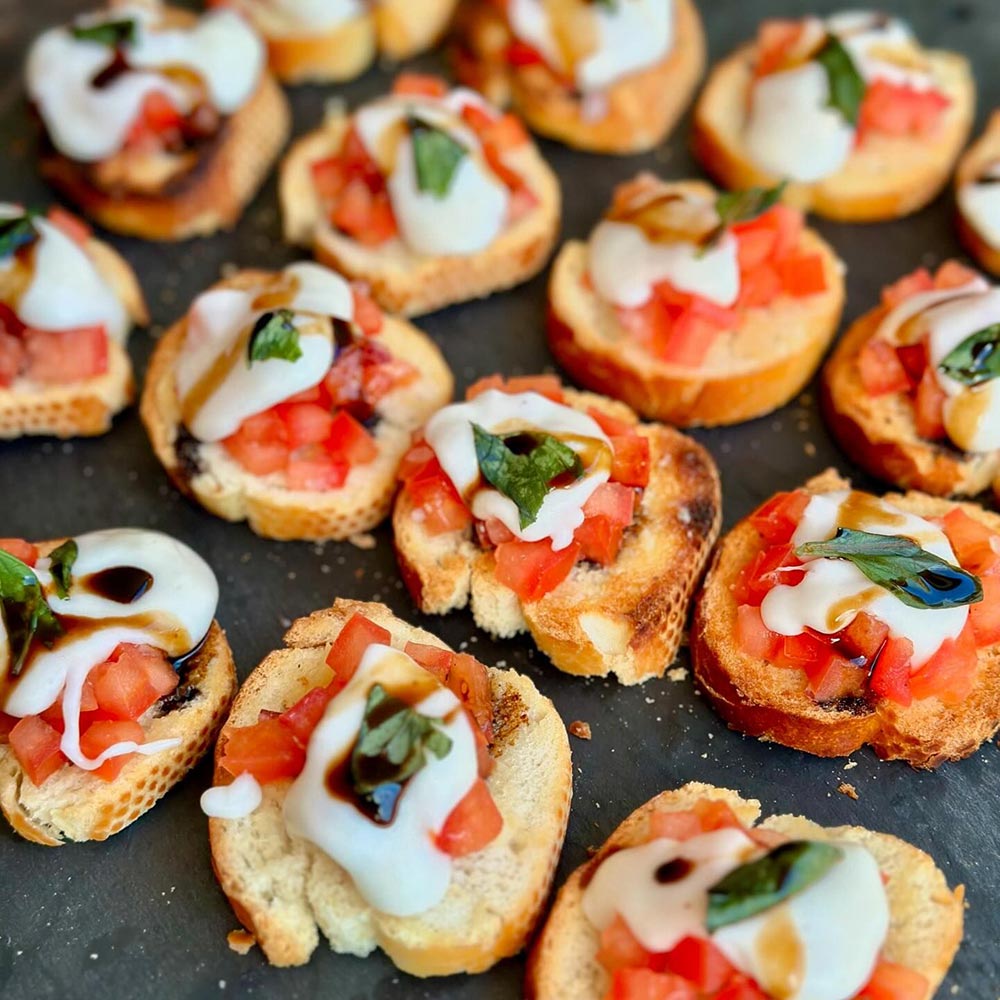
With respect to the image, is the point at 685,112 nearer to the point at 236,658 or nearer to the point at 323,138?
the point at 323,138

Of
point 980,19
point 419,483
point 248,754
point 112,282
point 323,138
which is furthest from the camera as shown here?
point 980,19

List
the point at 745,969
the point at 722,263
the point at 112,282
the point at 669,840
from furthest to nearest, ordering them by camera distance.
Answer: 1. the point at 112,282
2. the point at 722,263
3. the point at 669,840
4. the point at 745,969

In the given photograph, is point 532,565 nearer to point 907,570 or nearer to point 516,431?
point 516,431

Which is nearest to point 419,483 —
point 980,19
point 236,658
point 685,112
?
point 236,658

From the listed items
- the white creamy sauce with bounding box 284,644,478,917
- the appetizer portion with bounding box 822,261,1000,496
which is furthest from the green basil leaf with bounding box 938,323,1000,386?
the white creamy sauce with bounding box 284,644,478,917

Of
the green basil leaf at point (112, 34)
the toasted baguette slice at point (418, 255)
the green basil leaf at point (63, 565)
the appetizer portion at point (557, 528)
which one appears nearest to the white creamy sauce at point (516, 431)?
the appetizer portion at point (557, 528)

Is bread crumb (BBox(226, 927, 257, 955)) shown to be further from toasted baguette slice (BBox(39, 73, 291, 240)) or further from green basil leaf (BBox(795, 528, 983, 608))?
toasted baguette slice (BBox(39, 73, 291, 240))

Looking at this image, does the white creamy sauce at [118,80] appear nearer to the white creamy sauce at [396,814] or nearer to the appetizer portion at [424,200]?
the appetizer portion at [424,200]
